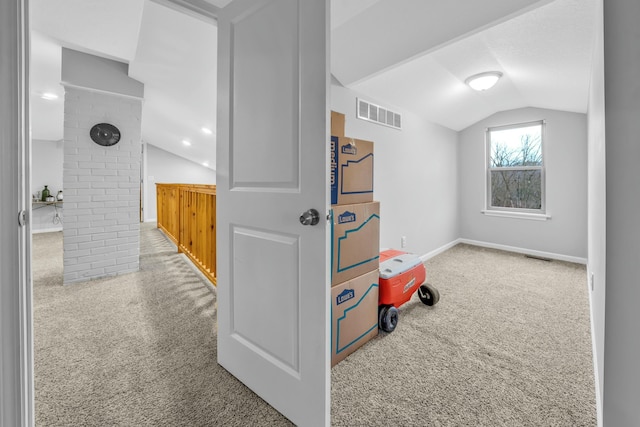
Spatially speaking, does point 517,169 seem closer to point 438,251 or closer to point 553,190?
point 553,190

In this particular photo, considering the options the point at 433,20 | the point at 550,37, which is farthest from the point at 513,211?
the point at 433,20

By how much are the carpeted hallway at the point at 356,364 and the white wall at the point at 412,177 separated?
1.04 m

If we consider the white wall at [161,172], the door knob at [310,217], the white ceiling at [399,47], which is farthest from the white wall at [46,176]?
the door knob at [310,217]

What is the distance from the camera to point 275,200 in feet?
4.04

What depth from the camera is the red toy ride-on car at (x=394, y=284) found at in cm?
199

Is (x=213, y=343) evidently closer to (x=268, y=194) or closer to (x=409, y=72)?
(x=268, y=194)

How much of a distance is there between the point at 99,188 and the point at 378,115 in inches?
119

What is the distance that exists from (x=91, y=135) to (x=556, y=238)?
5.82m

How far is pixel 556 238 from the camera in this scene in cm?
402

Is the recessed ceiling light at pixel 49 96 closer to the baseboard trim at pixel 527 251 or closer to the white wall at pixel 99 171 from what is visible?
the white wall at pixel 99 171

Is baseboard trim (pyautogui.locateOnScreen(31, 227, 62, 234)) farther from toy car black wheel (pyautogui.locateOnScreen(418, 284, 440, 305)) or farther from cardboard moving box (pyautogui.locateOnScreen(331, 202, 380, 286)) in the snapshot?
toy car black wheel (pyautogui.locateOnScreen(418, 284, 440, 305))

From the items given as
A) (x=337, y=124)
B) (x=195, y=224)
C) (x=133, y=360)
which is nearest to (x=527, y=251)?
(x=337, y=124)

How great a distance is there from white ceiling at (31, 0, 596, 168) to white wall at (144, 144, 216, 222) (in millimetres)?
3755

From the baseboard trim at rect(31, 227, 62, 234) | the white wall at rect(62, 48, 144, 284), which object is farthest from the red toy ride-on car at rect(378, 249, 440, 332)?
the baseboard trim at rect(31, 227, 62, 234)
